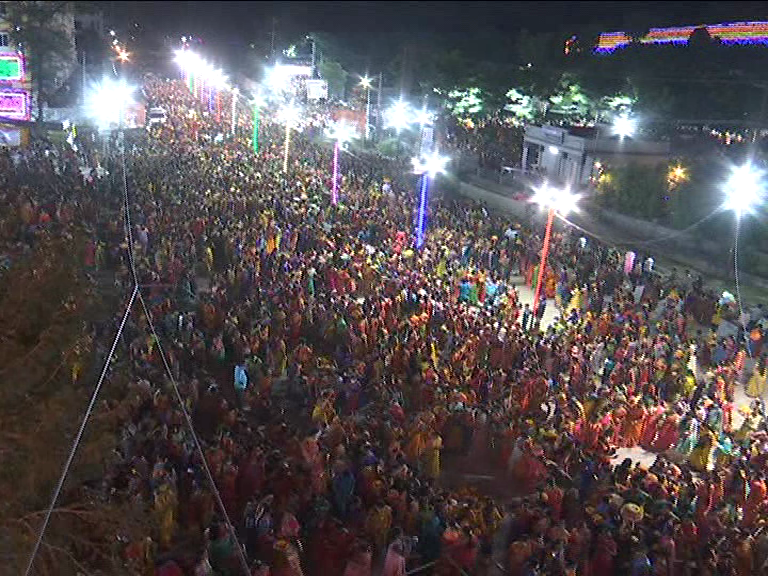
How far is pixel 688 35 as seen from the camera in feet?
127

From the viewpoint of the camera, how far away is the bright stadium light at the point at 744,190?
1990cm

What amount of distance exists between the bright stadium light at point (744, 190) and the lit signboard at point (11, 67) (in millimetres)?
26770

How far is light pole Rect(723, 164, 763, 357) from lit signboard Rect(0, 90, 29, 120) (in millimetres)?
24787

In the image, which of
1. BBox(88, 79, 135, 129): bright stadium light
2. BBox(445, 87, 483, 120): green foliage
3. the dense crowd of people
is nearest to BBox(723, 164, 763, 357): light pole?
the dense crowd of people

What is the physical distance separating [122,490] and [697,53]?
35.3 metres

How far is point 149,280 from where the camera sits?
13.7 meters

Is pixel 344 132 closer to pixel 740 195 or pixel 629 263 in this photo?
pixel 740 195

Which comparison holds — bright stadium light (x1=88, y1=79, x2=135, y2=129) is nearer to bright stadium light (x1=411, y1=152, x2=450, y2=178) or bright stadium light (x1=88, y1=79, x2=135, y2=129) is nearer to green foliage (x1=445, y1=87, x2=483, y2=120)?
bright stadium light (x1=411, y1=152, x2=450, y2=178)

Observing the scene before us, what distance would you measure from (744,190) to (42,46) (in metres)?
28.4

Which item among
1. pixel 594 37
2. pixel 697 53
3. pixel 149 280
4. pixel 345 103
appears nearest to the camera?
pixel 149 280

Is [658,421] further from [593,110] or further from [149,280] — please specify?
[593,110]

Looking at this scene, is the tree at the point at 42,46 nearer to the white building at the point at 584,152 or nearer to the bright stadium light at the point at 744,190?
the white building at the point at 584,152

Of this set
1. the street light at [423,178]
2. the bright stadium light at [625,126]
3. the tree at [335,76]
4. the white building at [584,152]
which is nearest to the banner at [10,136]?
the street light at [423,178]

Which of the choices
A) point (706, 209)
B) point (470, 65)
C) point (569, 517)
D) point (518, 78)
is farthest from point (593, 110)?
point (569, 517)
